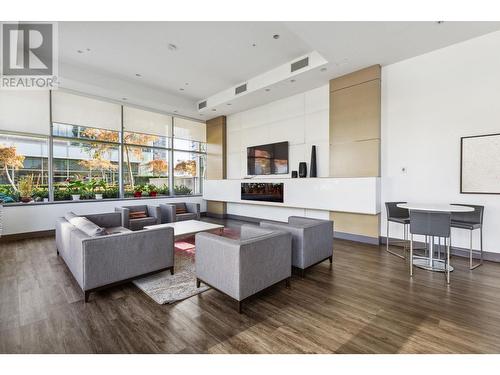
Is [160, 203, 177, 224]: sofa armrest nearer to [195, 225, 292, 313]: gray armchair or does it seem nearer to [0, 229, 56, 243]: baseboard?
[0, 229, 56, 243]: baseboard

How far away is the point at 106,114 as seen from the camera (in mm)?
6191

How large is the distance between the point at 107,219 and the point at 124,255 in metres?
2.23

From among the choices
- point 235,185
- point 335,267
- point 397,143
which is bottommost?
point 335,267

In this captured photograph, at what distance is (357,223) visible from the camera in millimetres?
4863

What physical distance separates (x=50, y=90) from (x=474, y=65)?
826cm

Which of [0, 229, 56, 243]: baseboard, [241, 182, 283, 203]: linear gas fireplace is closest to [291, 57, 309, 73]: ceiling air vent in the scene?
[241, 182, 283, 203]: linear gas fireplace

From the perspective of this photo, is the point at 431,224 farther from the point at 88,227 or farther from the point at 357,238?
the point at 88,227

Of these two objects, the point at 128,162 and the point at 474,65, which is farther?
the point at 128,162

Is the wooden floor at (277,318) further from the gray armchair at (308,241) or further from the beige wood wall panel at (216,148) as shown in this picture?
the beige wood wall panel at (216,148)

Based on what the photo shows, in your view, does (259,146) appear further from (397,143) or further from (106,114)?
(106,114)

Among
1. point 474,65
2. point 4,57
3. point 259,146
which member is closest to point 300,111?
point 259,146

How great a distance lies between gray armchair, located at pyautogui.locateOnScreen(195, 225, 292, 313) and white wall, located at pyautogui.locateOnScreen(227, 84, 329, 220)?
3.30 m

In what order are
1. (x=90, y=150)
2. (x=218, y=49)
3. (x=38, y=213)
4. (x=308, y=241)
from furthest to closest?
(x=90, y=150) < (x=38, y=213) < (x=218, y=49) < (x=308, y=241)

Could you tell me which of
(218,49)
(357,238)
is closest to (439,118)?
(357,238)
